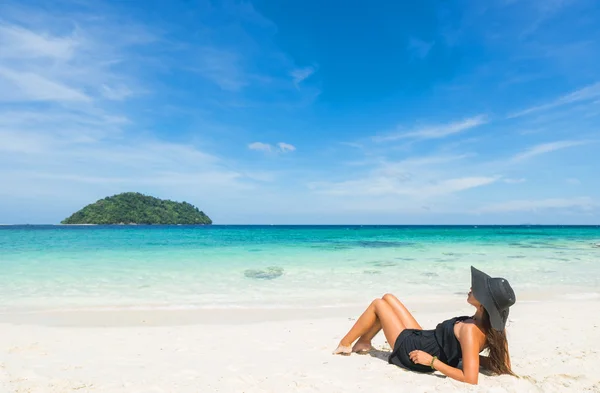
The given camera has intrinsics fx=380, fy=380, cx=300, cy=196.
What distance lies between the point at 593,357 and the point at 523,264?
13.8 metres

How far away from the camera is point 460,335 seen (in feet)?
12.9

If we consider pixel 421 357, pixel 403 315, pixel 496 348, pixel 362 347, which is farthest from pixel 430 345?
pixel 362 347

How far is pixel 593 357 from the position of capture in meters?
4.77

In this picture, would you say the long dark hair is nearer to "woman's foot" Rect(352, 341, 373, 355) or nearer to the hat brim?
the hat brim

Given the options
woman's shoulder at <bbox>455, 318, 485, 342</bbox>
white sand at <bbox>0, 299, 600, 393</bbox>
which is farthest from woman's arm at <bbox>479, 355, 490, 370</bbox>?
woman's shoulder at <bbox>455, 318, 485, 342</bbox>

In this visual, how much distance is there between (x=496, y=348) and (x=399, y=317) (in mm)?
1123

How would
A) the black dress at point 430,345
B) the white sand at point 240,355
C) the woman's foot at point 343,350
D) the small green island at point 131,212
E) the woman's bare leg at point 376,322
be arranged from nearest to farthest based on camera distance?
the white sand at point 240,355
the black dress at point 430,345
the woman's bare leg at point 376,322
the woman's foot at point 343,350
the small green island at point 131,212

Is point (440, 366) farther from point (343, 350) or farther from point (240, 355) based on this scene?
point (240, 355)

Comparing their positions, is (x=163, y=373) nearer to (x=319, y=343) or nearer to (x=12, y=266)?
(x=319, y=343)

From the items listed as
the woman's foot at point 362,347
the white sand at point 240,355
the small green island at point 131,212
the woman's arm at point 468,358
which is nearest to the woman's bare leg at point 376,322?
the woman's foot at point 362,347

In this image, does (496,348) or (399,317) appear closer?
(496,348)

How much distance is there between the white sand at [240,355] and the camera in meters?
3.98

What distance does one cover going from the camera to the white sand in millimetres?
3982

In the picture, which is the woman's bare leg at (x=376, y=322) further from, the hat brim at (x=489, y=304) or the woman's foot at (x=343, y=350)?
the hat brim at (x=489, y=304)
